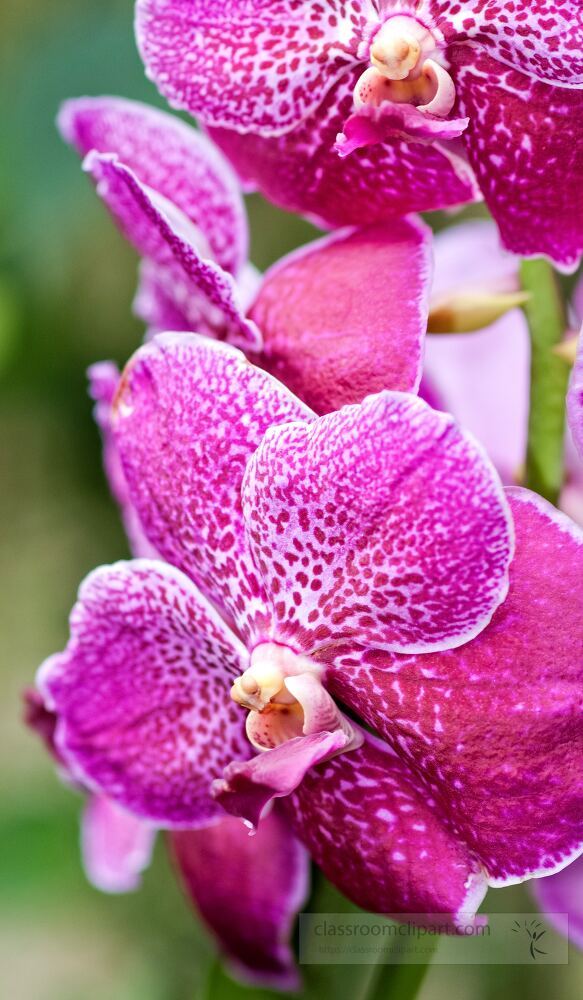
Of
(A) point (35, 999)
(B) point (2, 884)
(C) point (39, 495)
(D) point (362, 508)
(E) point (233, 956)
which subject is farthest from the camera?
(C) point (39, 495)

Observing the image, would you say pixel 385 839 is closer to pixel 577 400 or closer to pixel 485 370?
pixel 577 400

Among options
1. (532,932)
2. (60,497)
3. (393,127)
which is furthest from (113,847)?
(60,497)

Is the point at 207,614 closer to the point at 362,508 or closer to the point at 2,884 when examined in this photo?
the point at 362,508

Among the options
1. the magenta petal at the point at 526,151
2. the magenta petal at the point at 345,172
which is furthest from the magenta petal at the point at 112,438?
the magenta petal at the point at 526,151

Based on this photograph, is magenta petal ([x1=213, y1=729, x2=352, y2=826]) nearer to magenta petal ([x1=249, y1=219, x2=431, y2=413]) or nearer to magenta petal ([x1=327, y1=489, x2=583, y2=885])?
magenta petal ([x1=327, y1=489, x2=583, y2=885])

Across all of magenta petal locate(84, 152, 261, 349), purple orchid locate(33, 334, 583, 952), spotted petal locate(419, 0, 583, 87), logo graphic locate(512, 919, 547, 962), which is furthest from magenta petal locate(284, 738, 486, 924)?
spotted petal locate(419, 0, 583, 87)

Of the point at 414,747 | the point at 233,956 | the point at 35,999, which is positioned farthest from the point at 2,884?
the point at 414,747
